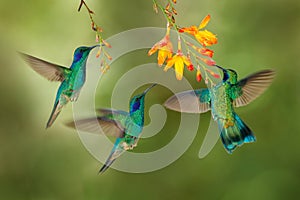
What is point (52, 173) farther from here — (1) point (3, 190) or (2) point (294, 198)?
(2) point (294, 198)

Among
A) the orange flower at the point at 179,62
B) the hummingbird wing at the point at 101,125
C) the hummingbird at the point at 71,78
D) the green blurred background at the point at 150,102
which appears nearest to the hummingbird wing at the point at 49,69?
the hummingbird at the point at 71,78

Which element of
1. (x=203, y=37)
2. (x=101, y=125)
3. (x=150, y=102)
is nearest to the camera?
(x=203, y=37)

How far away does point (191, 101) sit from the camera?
2.49 feet

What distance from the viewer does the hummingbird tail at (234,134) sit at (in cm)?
69

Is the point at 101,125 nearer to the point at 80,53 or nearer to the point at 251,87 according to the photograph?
the point at 80,53

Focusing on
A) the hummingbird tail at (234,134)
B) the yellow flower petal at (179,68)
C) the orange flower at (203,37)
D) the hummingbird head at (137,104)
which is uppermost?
the orange flower at (203,37)

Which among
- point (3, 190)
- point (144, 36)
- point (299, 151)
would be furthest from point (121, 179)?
point (299, 151)

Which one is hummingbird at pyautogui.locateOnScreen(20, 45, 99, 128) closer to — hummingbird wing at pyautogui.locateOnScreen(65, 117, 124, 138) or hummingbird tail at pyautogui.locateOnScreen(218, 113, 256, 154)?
hummingbird wing at pyautogui.locateOnScreen(65, 117, 124, 138)

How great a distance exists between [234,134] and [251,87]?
3.1 inches

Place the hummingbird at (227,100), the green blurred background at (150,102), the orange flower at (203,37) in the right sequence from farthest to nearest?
the green blurred background at (150,102) < the hummingbird at (227,100) < the orange flower at (203,37)

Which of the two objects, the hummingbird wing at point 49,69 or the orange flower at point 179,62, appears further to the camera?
the hummingbird wing at point 49,69

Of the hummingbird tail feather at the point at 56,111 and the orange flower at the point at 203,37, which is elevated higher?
the orange flower at the point at 203,37

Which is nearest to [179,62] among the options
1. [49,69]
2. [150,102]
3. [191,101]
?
[191,101]

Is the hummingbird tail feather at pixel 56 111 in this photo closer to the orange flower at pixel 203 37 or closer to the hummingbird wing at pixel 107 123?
the hummingbird wing at pixel 107 123
